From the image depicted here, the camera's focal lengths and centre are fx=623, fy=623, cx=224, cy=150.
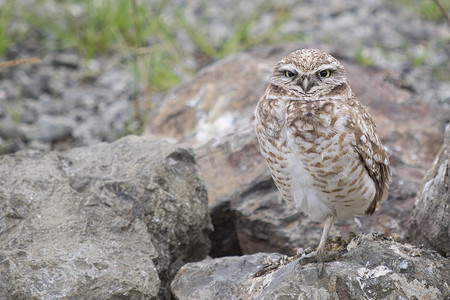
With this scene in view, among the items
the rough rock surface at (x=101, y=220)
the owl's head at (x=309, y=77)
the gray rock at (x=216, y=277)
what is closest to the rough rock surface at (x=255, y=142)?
the rough rock surface at (x=101, y=220)

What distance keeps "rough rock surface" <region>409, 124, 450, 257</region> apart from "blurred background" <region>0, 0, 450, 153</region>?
3276 millimetres

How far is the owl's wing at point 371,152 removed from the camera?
4379mm

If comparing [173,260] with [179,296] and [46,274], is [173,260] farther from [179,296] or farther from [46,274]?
[46,274]

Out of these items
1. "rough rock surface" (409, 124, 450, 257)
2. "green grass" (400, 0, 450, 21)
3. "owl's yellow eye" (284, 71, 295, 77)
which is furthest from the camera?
"green grass" (400, 0, 450, 21)

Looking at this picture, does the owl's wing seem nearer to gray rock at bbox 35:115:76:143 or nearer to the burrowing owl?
the burrowing owl

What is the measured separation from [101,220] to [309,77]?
1804 millimetres

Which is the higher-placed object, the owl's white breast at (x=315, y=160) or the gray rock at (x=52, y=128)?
the gray rock at (x=52, y=128)

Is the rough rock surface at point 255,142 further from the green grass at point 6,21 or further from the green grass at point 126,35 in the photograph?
the green grass at point 6,21

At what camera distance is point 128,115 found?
842 cm

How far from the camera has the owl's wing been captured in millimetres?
4379

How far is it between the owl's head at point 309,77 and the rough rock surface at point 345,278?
1.06 meters

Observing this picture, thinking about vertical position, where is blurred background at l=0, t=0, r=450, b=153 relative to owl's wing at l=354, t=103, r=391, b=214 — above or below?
above

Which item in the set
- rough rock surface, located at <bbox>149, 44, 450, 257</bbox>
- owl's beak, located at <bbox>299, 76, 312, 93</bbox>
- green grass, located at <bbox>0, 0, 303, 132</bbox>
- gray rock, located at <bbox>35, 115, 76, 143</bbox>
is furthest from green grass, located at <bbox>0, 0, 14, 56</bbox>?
owl's beak, located at <bbox>299, 76, 312, 93</bbox>

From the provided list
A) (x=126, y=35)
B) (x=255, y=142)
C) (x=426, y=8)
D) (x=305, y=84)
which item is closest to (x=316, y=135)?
(x=305, y=84)
